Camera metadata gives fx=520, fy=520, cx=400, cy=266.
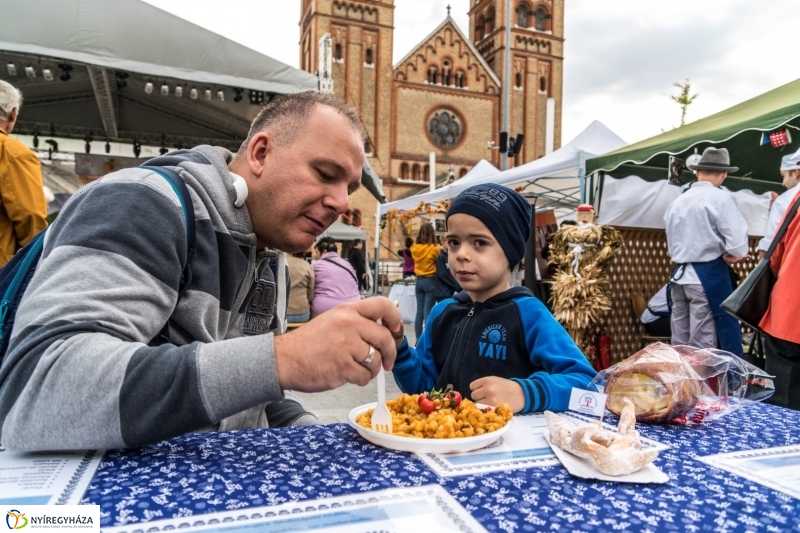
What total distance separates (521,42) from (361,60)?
11.3 meters

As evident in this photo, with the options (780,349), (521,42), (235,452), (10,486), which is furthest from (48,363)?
(521,42)

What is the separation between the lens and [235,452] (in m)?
0.99

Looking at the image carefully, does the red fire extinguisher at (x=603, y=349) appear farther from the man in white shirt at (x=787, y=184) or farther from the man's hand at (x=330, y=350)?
the man's hand at (x=330, y=350)

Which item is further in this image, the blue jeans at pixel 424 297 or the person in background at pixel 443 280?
the blue jeans at pixel 424 297

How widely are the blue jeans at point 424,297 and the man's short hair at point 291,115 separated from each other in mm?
6576

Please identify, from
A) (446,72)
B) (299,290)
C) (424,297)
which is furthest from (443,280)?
(446,72)

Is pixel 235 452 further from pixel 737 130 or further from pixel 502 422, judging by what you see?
pixel 737 130

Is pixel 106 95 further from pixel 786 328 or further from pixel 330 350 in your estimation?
pixel 786 328

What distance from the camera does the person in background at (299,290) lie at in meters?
5.87

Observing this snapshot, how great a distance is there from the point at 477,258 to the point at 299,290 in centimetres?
431

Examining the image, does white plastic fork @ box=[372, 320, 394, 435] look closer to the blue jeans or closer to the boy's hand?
the boy's hand

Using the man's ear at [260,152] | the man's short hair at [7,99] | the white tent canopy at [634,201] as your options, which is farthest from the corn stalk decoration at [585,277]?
the man's short hair at [7,99]

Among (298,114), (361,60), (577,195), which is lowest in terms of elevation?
(298,114)

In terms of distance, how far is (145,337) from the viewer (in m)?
1.01
